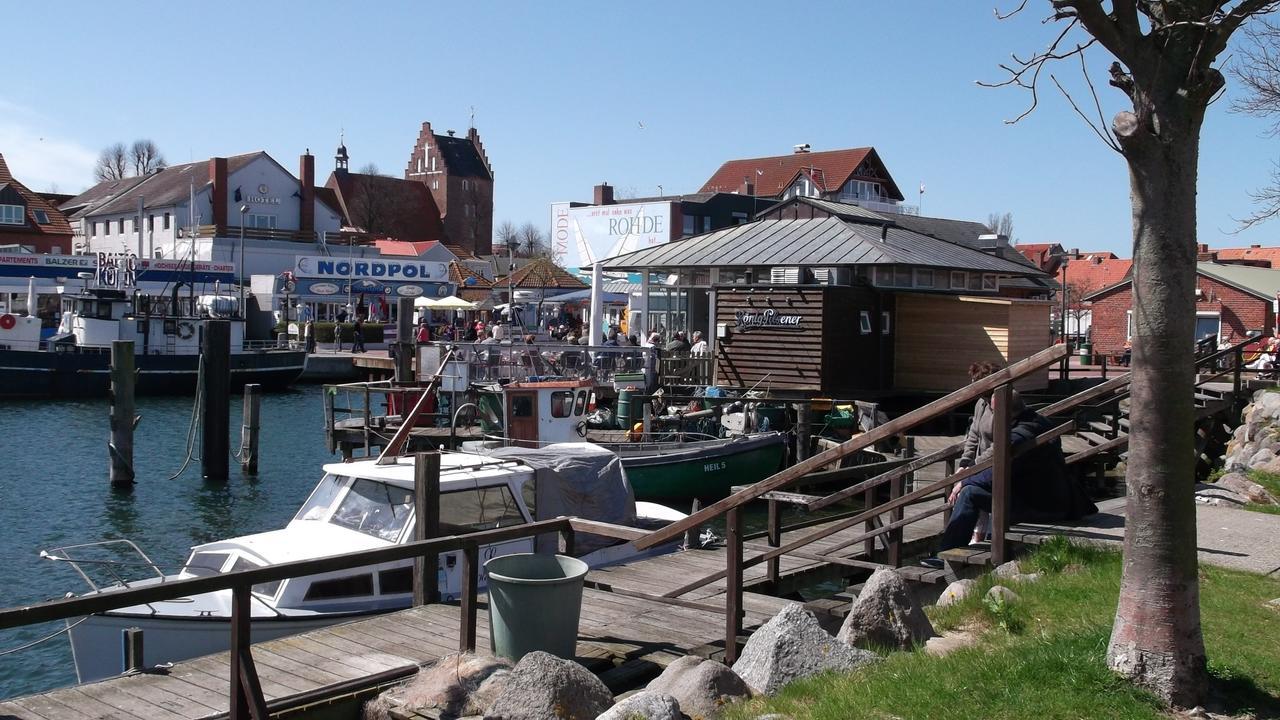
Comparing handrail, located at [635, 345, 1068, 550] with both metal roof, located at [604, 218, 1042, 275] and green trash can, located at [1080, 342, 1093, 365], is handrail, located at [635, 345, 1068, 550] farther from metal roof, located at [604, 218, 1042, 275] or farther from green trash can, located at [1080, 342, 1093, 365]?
green trash can, located at [1080, 342, 1093, 365]

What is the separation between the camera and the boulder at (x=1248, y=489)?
12742 mm

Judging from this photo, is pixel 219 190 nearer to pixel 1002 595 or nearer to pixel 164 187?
pixel 164 187

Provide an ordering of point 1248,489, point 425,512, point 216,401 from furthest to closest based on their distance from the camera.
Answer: point 216,401 < point 1248,489 < point 425,512

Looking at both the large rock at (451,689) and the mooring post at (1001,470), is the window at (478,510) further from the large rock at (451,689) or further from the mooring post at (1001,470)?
the mooring post at (1001,470)

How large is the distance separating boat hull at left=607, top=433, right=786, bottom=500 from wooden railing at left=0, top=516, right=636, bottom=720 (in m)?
13.0

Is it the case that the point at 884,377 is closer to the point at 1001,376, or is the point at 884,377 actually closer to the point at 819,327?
the point at 819,327

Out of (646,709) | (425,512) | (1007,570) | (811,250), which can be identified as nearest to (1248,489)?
(1007,570)

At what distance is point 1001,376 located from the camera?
295 inches

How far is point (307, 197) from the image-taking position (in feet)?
255

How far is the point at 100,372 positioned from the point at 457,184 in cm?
7713

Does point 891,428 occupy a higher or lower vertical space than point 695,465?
higher

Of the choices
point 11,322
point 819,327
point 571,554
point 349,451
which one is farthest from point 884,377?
point 11,322

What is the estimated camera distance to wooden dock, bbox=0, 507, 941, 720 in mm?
7023

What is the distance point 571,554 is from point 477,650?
4.67 ft
